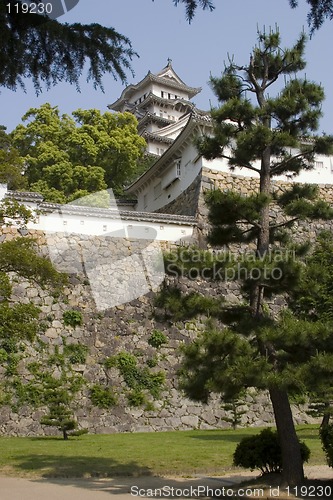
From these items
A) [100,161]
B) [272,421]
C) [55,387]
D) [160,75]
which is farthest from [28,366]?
[160,75]

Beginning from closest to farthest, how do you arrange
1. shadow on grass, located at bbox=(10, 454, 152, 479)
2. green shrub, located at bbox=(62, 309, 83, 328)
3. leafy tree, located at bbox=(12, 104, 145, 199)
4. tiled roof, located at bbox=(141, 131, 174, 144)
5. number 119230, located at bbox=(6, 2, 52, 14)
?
1. number 119230, located at bbox=(6, 2, 52, 14)
2. shadow on grass, located at bbox=(10, 454, 152, 479)
3. green shrub, located at bbox=(62, 309, 83, 328)
4. leafy tree, located at bbox=(12, 104, 145, 199)
5. tiled roof, located at bbox=(141, 131, 174, 144)

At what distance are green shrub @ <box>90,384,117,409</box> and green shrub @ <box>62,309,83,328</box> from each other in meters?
1.94

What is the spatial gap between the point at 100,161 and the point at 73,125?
2.44 meters

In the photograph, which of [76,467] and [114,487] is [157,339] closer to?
[76,467]

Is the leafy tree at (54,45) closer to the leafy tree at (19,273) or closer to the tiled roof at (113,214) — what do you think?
the leafy tree at (19,273)

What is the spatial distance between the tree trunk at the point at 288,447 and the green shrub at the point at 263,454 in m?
0.39

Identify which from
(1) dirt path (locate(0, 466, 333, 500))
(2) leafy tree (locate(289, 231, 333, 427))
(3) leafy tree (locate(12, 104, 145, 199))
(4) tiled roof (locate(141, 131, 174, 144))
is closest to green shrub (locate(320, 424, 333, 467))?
(2) leafy tree (locate(289, 231, 333, 427))

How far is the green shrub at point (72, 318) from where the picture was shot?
16.8m

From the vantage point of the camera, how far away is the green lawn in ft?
30.6

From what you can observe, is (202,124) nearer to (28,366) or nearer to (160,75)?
(28,366)

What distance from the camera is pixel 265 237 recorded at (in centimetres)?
907

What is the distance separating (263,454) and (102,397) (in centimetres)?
834

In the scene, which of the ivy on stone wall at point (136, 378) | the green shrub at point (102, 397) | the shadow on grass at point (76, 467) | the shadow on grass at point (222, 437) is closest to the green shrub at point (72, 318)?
the ivy on stone wall at point (136, 378)

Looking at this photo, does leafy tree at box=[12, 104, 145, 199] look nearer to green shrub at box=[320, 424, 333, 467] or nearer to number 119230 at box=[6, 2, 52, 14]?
green shrub at box=[320, 424, 333, 467]
